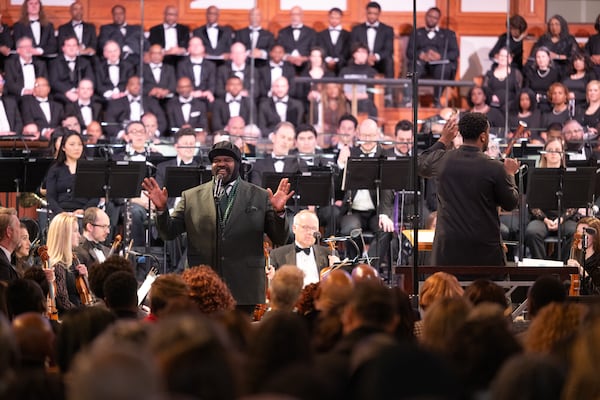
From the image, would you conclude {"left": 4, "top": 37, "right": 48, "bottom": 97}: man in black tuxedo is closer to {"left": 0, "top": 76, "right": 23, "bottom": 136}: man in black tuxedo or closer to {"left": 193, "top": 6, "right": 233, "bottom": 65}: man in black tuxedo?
{"left": 0, "top": 76, "right": 23, "bottom": 136}: man in black tuxedo

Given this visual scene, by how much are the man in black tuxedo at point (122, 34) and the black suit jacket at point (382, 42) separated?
2825mm

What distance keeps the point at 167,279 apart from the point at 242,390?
6.56 feet

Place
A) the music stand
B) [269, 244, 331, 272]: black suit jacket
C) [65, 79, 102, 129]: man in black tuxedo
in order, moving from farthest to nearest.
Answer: [65, 79, 102, 129]: man in black tuxedo
the music stand
[269, 244, 331, 272]: black suit jacket

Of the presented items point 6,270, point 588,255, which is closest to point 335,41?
point 588,255

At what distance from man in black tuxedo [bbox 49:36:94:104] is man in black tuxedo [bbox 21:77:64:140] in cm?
44

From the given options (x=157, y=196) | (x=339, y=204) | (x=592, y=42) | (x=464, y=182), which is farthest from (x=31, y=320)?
(x=592, y=42)

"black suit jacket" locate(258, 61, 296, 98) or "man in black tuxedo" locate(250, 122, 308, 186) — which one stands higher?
"black suit jacket" locate(258, 61, 296, 98)

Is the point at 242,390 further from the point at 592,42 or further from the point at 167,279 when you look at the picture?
the point at 592,42

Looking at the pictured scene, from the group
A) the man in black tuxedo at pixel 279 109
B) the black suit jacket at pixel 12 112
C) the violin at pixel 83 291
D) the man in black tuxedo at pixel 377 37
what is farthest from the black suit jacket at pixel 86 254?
the man in black tuxedo at pixel 377 37

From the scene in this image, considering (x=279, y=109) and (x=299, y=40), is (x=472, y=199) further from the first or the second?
(x=299, y=40)

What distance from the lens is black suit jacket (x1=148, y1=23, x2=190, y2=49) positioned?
14.6 metres

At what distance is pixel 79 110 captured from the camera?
A: 531 inches

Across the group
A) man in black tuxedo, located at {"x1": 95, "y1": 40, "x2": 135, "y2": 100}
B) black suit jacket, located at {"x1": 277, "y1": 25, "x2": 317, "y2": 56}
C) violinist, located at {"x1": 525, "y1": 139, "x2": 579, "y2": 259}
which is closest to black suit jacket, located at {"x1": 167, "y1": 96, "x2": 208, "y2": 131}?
man in black tuxedo, located at {"x1": 95, "y1": 40, "x2": 135, "y2": 100}

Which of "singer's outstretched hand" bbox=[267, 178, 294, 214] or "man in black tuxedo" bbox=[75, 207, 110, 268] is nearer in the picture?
"singer's outstretched hand" bbox=[267, 178, 294, 214]
